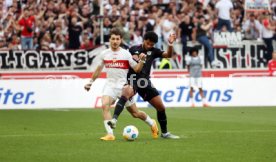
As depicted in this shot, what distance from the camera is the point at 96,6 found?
35.3 metres

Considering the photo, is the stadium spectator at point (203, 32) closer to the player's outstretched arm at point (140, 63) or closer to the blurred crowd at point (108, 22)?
the blurred crowd at point (108, 22)

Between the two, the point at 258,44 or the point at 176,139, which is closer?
the point at 176,139

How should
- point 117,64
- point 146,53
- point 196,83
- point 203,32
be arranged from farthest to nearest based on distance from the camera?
point 203,32
point 196,83
point 146,53
point 117,64

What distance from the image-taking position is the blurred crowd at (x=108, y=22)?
33969 millimetres

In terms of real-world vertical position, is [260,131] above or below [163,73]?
above

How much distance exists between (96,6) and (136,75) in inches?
734

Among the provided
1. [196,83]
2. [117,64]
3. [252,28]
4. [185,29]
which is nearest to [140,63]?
[117,64]

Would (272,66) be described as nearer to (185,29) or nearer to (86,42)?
(185,29)

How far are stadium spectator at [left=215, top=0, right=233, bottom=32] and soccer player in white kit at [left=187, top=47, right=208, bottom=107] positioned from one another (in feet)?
8.99

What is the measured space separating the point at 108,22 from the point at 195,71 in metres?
4.39

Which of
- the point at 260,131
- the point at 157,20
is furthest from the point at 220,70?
the point at 260,131

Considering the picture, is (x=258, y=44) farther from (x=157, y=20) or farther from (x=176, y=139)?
(x=176, y=139)

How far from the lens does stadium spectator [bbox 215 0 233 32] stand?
35.0 metres

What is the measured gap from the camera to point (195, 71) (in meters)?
32.4
